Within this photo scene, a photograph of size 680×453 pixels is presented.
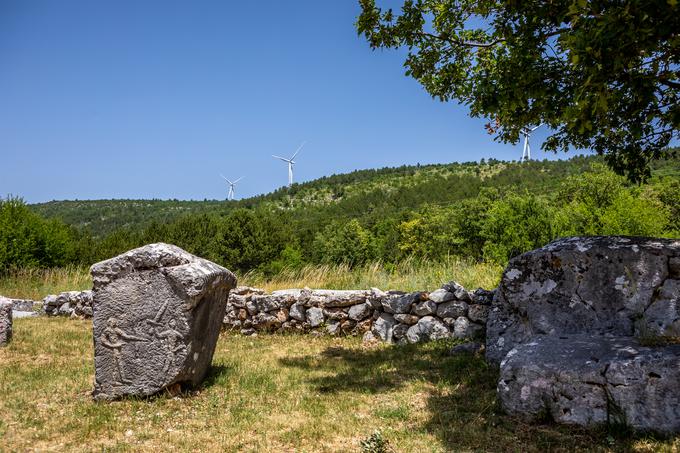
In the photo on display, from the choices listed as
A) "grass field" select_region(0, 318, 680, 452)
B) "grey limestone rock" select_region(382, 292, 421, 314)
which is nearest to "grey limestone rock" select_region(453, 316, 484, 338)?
"grass field" select_region(0, 318, 680, 452)

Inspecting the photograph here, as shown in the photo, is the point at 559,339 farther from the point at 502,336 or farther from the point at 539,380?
the point at 502,336

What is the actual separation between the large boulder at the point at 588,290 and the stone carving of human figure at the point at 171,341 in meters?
4.33

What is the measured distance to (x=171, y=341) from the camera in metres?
5.49

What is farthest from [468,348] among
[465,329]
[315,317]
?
[315,317]

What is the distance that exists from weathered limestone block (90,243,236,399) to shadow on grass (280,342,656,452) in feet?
6.43

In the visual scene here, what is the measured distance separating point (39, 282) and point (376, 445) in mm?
17464

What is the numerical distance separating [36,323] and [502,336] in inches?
443

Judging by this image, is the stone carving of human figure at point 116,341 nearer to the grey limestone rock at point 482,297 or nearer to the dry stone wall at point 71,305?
the grey limestone rock at point 482,297

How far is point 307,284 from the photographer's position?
13.4 metres

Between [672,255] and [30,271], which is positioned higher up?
[672,255]

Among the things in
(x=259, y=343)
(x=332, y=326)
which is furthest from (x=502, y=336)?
(x=259, y=343)

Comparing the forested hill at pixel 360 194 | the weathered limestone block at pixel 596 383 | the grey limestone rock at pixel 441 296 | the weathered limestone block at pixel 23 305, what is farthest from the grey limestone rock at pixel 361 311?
the forested hill at pixel 360 194

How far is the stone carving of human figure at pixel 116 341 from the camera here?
5.55m

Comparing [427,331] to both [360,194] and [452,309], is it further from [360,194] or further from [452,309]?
[360,194]
